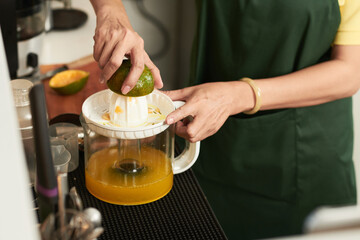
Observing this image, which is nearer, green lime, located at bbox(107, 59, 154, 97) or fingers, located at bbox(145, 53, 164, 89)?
green lime, located at bbox(107, 59, 154, 97)

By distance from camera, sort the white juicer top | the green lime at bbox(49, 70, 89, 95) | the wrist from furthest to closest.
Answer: the green lime at bbox(49, 70, 89, 95) < the wrist < the white juicer top

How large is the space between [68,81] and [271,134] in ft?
1.94

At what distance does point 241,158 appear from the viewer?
55.2 inches

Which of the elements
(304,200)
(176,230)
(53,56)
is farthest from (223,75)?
(53,56)

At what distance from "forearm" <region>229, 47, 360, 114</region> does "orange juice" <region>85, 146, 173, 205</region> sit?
314mm

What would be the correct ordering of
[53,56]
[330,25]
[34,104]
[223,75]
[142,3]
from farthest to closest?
[142,3] < [53,56] < [223,75] < [330,25] < [34,104]

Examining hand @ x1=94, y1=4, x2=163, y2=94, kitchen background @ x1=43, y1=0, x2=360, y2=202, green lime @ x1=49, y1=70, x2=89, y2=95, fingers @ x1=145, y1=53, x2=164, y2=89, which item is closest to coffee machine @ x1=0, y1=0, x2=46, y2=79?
green lime @ x1=49, y1=70, x2=89, y2=95

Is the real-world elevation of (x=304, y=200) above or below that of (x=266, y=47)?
below

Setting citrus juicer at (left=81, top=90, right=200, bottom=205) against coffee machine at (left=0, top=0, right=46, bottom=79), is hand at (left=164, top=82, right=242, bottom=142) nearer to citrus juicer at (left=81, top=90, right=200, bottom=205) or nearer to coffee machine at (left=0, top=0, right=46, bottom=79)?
citrus juicer at (left=81, top=90, right=200, bottom=205)

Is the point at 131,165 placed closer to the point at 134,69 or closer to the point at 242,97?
the point at 134,69

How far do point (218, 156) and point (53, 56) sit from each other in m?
0.83

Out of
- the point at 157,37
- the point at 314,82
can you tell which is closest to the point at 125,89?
the point at 314,82

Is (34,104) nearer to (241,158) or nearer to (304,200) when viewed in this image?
(241,158)

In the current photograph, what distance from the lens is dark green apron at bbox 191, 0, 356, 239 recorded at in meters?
1.25
